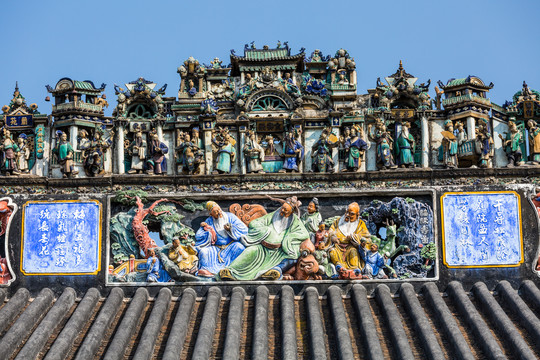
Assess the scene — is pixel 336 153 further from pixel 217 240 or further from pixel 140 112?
pixel 140 112

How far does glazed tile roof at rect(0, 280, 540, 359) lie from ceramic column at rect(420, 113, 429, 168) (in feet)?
10.9

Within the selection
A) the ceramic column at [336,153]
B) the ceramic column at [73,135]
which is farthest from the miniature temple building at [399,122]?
the ceramic column at [73,135]

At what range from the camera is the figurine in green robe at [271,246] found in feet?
83.1

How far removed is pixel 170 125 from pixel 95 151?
2.05 meters

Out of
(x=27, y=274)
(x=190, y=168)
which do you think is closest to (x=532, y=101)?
(x=190, y=168)

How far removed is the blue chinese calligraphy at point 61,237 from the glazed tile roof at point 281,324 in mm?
863

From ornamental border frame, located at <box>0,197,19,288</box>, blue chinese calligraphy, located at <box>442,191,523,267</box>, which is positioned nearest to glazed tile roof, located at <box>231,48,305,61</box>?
blue chinese calligraphy, located at <box>442,191,523,267</box>

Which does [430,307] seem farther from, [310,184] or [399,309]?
[310,184]

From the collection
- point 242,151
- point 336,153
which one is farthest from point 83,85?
point 336,153

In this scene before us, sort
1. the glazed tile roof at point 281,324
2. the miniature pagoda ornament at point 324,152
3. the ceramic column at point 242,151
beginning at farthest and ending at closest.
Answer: the ceramic column at point 242,151 < the miniature pagoda ornament at point 324,152 < the glazed tile roof at point 281,324

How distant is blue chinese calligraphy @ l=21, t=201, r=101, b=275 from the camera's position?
2569 cm

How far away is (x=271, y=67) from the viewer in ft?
89.0

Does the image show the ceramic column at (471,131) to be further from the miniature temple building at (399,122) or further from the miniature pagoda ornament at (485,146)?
the miniature temple building at (399,122)

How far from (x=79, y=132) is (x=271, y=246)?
5.87m
